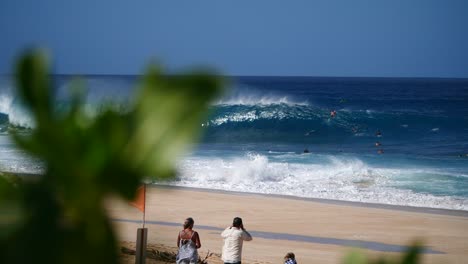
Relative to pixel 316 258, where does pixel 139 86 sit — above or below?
above

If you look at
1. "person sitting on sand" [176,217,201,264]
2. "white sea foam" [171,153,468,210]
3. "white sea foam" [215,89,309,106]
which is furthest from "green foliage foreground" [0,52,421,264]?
"white sea foam" [215,89,309,106]

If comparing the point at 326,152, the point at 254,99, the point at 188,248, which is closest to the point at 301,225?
the point at 188,248

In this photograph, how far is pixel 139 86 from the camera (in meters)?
0.50

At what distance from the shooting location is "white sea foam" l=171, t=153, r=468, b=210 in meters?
19.2

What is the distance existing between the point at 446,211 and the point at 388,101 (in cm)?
5206

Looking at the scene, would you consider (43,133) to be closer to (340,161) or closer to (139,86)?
(139,86)

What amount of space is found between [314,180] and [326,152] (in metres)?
10.1

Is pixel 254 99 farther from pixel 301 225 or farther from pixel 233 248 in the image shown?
pixel 233 248

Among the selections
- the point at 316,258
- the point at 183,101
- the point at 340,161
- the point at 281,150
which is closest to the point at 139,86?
the point at 183,101

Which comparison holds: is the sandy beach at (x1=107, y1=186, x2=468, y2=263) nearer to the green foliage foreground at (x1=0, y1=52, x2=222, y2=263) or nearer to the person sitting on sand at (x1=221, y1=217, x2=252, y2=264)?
the person sitting on sand at (x1=221, y1=217, x2=252, y2=264)

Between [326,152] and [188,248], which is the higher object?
[326,152]

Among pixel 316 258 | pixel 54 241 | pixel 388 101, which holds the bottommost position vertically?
pixel 316 258

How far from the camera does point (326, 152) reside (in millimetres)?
32781

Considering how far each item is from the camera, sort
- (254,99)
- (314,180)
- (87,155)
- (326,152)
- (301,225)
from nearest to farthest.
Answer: (87,155) → (301,225) → (314,180) → (326,152) → (254,99)
